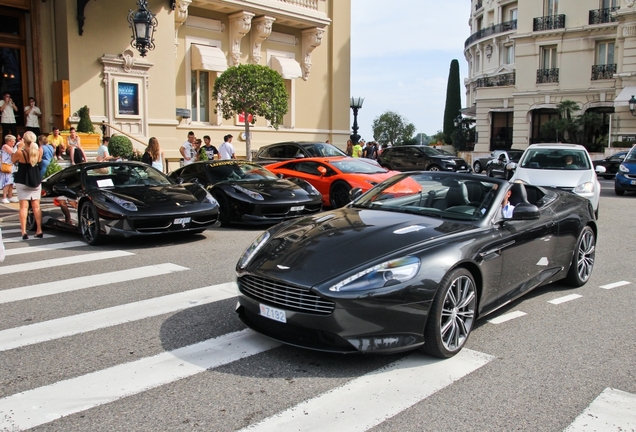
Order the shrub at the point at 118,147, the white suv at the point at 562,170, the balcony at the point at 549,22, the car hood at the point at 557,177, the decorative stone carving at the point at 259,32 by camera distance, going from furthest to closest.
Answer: the balcony at the point at 549,22
the decorative stone carving at the point at 259,32
the shrub at the point at 118,147
the car hood at the point at 557,177
the white suv at the point at 562,170

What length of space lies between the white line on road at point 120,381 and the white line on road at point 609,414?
2293 mm

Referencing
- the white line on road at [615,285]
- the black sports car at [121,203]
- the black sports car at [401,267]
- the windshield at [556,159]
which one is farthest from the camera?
the windshield at [556,159]

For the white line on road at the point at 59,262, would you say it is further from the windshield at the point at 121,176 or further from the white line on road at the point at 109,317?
the white line on road at the point at 109,317

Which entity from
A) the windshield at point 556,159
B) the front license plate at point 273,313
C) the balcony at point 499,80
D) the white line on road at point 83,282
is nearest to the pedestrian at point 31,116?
the white line on road at point 83,282

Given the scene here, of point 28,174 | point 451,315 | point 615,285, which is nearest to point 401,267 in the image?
point 451,315

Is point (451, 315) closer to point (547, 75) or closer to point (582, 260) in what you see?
point (582, 260)

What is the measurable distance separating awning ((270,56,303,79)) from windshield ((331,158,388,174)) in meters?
13.4

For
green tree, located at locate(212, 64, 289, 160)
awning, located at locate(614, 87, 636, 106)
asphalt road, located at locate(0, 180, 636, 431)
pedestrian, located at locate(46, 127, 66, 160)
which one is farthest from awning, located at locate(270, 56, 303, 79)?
asphalt road, located at locate(0, 180, 636, 431)

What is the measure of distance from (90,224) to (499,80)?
46.4 metres

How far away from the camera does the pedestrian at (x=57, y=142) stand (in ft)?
56.1

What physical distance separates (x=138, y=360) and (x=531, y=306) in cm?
382

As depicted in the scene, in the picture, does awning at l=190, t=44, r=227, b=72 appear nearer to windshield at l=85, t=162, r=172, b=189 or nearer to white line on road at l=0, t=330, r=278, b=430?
windshield at l=85, t=162, r=172, b=189

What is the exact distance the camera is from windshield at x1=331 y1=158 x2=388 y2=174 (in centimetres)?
1423

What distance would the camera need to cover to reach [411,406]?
12.5 feet
